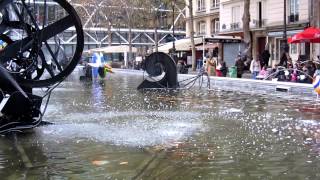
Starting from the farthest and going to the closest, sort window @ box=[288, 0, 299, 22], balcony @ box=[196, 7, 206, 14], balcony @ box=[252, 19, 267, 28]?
balcony @ box=[196, 7, 206, 14] → balcony @ box=[252, 19, 267, 28] → window @ box=[288, 0, 299, 22]

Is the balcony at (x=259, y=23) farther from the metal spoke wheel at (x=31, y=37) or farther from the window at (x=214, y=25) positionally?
the metal spoke wheel at (x=31, y=37)

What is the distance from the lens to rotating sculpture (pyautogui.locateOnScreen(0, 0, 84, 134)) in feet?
32.5

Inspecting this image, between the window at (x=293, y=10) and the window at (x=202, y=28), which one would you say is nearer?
the window at (x=293, y=10)

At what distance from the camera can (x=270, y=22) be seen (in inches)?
1762

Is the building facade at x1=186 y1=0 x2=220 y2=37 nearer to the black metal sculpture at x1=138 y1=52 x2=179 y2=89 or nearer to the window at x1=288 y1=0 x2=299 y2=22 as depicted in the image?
the window at x1=288 y1=0 x2=299 y2=22

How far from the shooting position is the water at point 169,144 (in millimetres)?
6539

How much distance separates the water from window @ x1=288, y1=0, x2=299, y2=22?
92.9 feet

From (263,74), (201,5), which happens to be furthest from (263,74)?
(201,5)

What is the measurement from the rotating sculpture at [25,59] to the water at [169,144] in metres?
0.50

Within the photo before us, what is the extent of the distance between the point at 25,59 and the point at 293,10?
34.9 metres

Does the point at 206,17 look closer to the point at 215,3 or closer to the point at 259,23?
the point at 215,3

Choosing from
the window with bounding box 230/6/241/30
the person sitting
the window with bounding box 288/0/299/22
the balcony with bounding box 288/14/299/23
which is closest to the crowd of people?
the person sitting

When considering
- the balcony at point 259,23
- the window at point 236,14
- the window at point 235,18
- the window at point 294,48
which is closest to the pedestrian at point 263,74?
the window at point 294,48

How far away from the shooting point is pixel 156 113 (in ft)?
42.1
